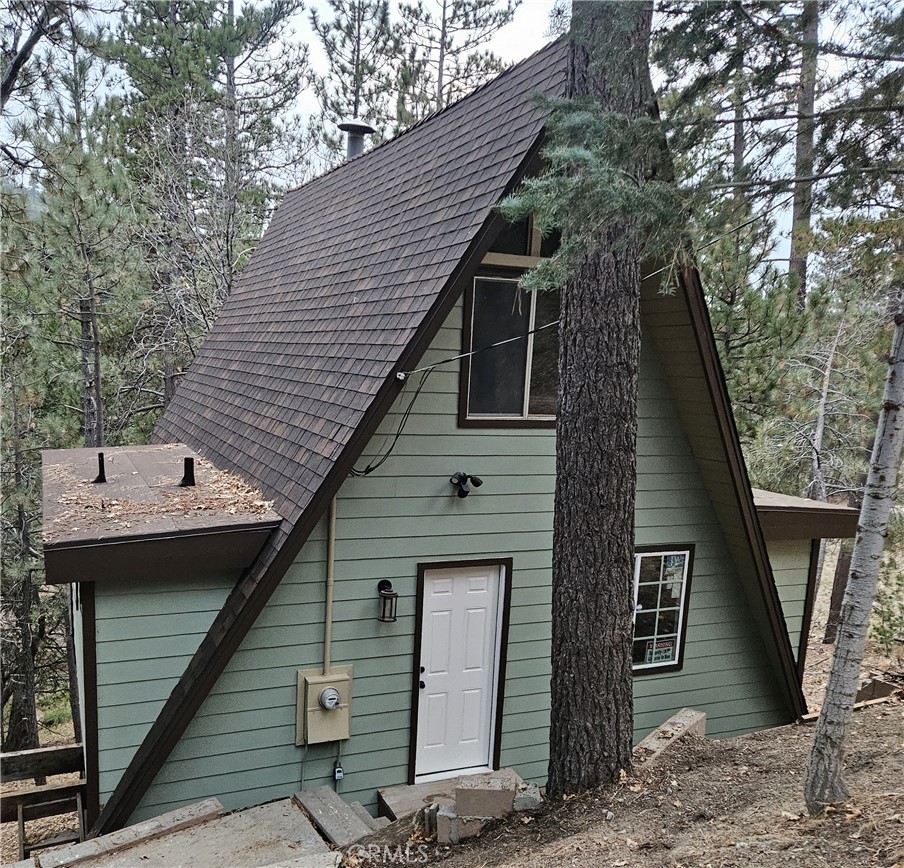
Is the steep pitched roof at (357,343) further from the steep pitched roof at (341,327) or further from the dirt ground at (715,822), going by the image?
the dirt ground at (715,822)

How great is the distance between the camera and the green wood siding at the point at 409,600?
5812 millimetres

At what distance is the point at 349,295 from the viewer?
7.31 m

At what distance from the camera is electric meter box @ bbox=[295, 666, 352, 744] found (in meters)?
5.91

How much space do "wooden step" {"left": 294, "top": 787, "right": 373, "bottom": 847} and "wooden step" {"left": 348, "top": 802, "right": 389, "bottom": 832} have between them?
192mm

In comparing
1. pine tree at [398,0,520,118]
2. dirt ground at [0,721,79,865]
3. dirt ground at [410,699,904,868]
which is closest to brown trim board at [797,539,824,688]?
dirt ground at [410,699,904,868]

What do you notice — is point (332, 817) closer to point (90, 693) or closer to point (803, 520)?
point (90, 693)

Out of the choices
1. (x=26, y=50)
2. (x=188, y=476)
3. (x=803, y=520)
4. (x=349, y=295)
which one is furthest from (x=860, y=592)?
(x=26, y=50)

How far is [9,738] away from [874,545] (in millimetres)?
13805

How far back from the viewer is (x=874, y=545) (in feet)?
12.3

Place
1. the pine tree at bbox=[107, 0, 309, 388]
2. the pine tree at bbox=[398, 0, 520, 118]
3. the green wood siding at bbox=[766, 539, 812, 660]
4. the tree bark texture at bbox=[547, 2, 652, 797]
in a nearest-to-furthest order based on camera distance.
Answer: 1. the tree bark texture at bbox=[547, 2, 652, 797]
2. the green wood siding at bbox=[766, 539, 812, 660]
3. the pine tree at bbox=[107, 0, 309, 388]
4. the pine tree at bbox=[398, 0, 520, 118]

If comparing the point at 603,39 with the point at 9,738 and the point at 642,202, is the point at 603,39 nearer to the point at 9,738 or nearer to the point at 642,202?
the point at 642,202

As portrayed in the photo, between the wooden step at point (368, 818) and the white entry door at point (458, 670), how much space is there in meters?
0.58

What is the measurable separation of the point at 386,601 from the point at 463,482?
3.80 feet

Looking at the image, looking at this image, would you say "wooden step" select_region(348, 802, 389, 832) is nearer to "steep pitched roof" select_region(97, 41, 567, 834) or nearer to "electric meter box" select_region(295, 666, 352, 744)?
"electric meter box" select_region(295, 666, 352, 744)
